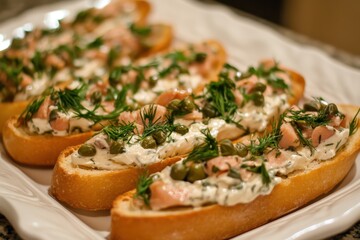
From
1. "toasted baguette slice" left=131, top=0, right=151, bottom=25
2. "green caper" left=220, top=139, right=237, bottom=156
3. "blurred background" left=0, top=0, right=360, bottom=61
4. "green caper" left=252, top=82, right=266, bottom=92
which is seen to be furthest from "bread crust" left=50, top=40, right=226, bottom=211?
"blurred background" left=0, top=0, right=360, bottom=61

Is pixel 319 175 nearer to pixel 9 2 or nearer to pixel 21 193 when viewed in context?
pixel 21 193

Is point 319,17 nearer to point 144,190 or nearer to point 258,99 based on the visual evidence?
point 258,99

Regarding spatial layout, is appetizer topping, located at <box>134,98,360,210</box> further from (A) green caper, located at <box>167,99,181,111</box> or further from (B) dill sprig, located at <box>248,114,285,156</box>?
(A) green caper, located at <box>167,99,181,111</box>

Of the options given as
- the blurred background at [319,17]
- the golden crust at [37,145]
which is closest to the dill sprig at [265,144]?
the golden crust at [37,145]

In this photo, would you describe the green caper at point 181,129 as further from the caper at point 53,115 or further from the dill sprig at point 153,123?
the caper at point 53,115

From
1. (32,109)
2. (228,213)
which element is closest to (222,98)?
(228,213)
